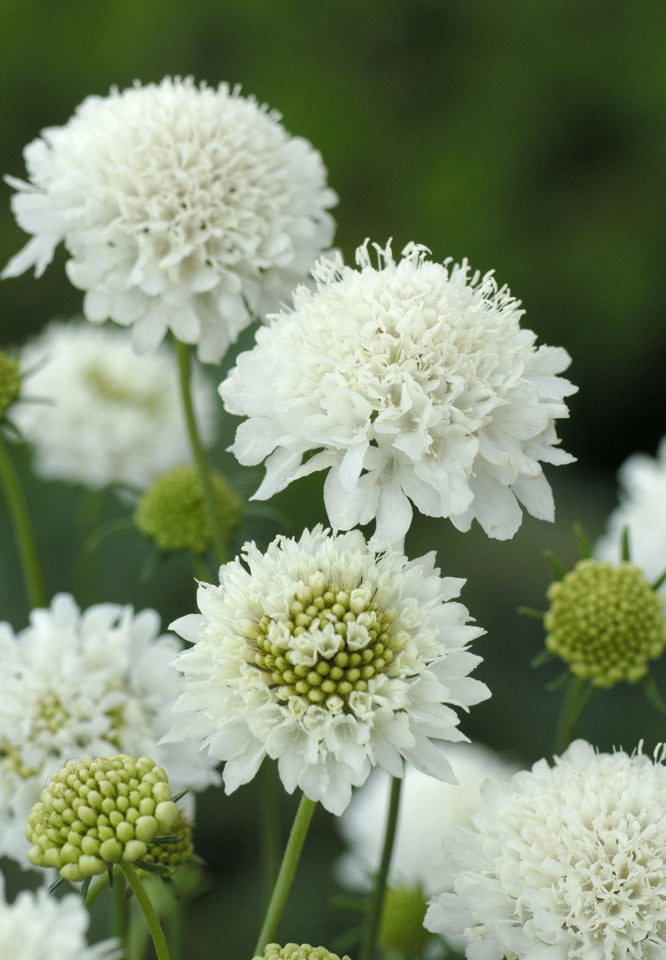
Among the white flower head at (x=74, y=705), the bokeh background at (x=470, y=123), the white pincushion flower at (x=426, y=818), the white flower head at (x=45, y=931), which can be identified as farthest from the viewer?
the bokeh background at (x=470, y=123)

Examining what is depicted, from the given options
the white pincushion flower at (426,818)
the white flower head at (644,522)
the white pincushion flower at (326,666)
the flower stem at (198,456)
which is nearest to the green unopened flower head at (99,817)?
the white pincushion flower at (326,666)

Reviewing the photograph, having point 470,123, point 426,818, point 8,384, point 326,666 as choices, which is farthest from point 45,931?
point 470,123

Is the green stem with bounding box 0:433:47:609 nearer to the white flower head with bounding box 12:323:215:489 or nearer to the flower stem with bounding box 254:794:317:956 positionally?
the flower stem with bounding box 254:794:317:956

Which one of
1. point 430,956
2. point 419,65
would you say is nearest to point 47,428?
point 430,956

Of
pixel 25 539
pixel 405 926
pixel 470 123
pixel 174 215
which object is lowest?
pixel 405 926

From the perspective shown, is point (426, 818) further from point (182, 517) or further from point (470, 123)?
point (470, 123)

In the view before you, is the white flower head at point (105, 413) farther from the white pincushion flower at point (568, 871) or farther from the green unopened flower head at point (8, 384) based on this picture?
the white pincushion flower at point (568, 871)

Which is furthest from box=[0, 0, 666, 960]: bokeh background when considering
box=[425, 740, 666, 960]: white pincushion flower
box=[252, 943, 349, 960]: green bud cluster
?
box=[252, 943, 349, 960]: green bud cluster
